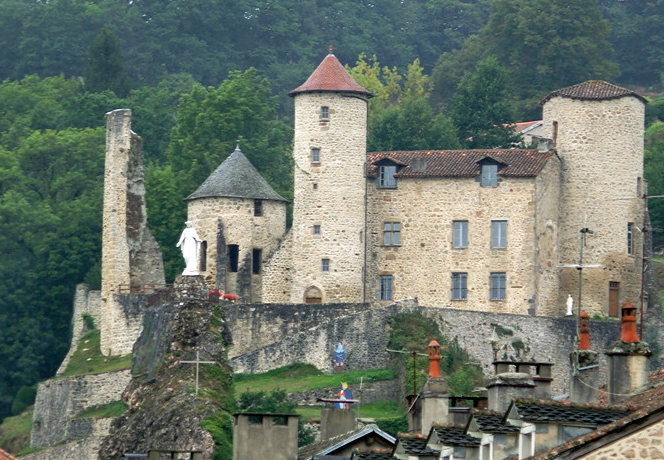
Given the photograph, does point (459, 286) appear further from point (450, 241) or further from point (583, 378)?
point (583, 378)

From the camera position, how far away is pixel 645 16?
445 ft

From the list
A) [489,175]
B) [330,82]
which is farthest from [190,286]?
[489,175]

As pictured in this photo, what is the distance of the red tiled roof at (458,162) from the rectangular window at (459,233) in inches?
66.2

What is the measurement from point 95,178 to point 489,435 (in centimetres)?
7116

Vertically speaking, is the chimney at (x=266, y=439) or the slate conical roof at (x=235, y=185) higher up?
the slate conical roof at (x=235, y=185)

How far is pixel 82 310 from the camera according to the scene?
8431 centimetres

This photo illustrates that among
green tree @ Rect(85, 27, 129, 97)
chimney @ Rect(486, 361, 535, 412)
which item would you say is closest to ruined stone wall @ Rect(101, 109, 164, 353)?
green tree @ Rect(85, 27, 129, 97)

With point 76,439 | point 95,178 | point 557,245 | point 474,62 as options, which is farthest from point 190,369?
point 474,62

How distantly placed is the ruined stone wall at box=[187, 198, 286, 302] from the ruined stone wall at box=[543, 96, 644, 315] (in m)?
10.4

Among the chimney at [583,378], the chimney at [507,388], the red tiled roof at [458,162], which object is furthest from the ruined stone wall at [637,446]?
the red tiled roof at [458,162]

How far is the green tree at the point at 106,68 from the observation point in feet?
369

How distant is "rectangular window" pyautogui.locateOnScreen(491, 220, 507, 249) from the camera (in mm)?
78500

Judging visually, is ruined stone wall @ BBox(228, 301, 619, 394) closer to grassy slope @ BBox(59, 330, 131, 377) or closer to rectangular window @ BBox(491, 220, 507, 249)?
rectangular window @ BBox(491, 220, 507, 249)

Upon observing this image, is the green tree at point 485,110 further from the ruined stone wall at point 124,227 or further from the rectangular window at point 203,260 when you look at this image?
the rectangular window at point 203,260
